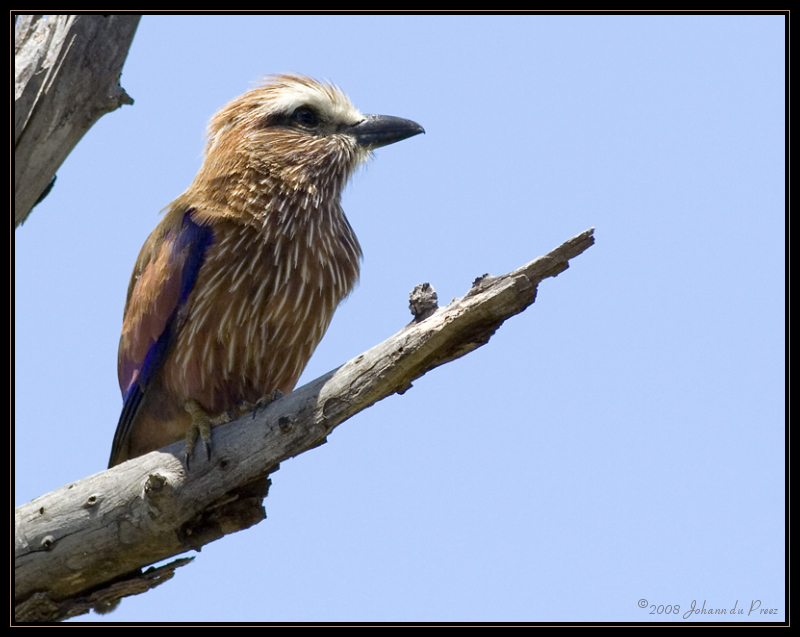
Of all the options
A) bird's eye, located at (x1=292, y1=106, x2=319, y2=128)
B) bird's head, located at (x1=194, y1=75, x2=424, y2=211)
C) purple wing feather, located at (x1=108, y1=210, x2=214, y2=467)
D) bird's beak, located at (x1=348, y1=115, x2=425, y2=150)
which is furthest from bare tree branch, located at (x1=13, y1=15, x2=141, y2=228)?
bird's beak, located at (x1=348, y1=115, x2=425, y2=150)

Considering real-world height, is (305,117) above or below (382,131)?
above

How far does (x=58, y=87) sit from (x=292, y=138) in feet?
5.86

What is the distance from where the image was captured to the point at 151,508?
4.14m

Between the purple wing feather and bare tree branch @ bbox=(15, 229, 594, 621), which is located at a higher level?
the purple wing feather

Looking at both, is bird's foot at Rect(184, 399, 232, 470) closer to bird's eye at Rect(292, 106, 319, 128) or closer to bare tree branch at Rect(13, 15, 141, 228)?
bare tree branch at Rect(13, 15, 141, 228)

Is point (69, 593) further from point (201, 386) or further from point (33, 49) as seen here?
point (33, 49)

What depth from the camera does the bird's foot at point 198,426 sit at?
4.29 m

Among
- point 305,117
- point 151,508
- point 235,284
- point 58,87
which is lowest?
point 151,508

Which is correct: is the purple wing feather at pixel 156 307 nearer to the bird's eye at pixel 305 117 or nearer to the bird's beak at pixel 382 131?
the bird's eye at pixel 305 117

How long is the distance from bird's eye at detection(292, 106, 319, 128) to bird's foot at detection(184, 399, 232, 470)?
2.03m

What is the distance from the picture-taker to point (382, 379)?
3752 mm

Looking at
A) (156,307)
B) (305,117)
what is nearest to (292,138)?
(305,117)

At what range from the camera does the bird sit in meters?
4.79

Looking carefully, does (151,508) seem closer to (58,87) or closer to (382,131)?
(58,87)
